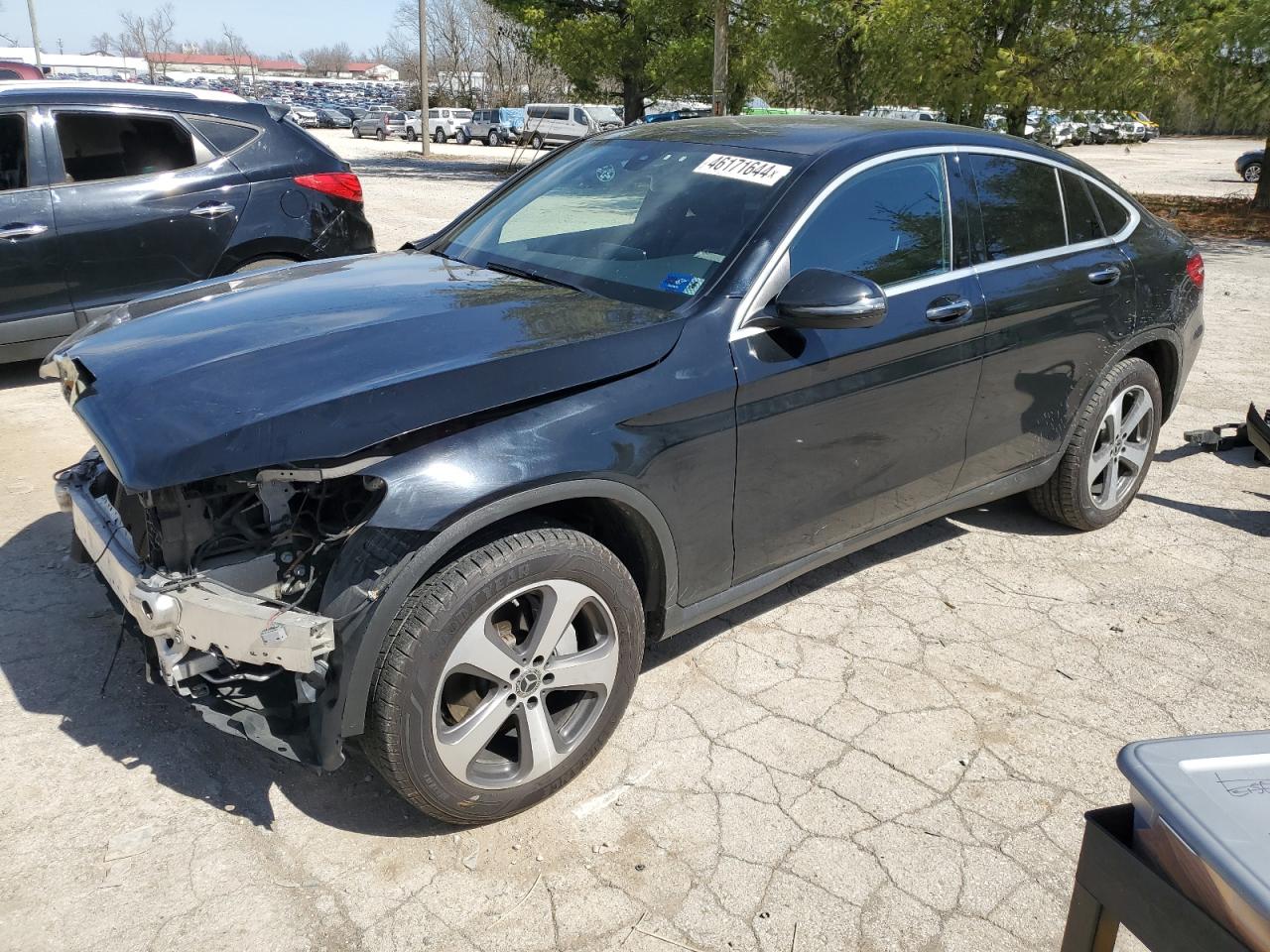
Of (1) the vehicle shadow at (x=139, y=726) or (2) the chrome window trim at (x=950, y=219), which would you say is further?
(2) the chrome window trim at (x=950, y=219)

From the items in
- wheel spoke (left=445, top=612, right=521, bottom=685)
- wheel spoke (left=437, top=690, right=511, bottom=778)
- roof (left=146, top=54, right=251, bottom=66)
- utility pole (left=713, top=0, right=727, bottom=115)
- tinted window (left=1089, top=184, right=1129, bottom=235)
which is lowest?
wheel spoke (left=437, top=690, right=511, bottom=778)

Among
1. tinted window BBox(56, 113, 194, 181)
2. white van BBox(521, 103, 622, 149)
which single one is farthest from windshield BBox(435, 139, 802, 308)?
white van BBox(521, 103, 622, 149)

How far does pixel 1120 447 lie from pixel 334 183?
16.7 ft

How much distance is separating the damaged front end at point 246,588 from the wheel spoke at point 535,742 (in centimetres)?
55

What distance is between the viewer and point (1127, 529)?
4770 mm

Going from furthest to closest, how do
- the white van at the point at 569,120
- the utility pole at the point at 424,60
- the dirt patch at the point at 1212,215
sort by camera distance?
1. the white van at the point at 569,120
2. the utility pole at the point at 424,60
3. the dirt patch at the point at 1212,215

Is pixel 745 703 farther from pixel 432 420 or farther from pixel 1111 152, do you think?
pixel 1111 152

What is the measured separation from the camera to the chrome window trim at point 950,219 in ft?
9.89

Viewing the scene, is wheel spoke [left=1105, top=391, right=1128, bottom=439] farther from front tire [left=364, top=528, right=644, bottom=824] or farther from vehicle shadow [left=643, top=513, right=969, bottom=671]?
front tire [left=364, top=528, right=644, bottom=824]

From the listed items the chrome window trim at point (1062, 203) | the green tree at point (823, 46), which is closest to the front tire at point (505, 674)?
the chrome window trim at point (1062, 203)

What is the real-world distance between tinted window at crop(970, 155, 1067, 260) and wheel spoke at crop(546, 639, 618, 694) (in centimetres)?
217

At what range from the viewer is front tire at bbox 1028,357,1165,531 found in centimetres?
434

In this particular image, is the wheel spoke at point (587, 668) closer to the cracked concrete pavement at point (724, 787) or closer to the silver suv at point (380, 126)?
the cracked concrete pavement at point (724, 787)

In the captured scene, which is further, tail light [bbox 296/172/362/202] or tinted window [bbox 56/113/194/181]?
tail light [bbox 296/172/362/202]
